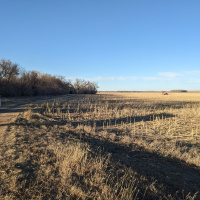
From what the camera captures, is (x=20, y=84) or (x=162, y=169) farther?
(x=20, y=84)

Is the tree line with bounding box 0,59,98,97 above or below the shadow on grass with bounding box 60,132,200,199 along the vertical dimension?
above

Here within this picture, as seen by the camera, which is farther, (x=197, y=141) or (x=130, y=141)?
(x=197, y=141)

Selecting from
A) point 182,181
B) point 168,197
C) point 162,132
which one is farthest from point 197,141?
point 168,197

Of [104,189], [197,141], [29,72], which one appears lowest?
[197,141]

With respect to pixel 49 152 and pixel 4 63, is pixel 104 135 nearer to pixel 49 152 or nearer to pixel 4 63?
pixel 49 152

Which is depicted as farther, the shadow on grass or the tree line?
the tree line

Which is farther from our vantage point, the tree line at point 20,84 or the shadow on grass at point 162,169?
the tree line at point 20,84

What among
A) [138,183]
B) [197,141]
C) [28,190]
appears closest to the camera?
[28,190]

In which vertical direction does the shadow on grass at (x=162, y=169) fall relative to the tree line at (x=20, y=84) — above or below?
below

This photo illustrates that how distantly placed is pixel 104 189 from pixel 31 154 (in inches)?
110

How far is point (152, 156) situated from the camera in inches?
224

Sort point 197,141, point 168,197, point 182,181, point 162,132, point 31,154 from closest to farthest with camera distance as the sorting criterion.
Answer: point 168,197 → point 182,181 → point 31,154 → point 197,141 → point 162,132

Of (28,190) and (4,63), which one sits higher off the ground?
(4,63)

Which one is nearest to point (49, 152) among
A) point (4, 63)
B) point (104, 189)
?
point (104, 189)
